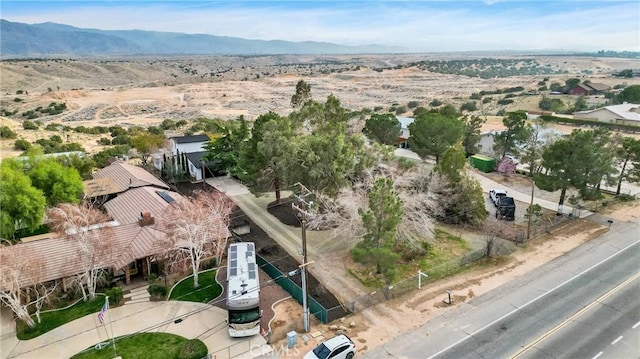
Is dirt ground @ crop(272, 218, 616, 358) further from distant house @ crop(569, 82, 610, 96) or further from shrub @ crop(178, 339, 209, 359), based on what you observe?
distant house @ crop(569, 82, 610, 96)

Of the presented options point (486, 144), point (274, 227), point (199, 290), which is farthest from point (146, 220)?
point (486, 144)

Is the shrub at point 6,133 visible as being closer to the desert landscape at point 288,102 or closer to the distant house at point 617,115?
the desert landscape at point 288,102

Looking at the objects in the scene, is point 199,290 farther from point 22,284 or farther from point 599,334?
point 599,334

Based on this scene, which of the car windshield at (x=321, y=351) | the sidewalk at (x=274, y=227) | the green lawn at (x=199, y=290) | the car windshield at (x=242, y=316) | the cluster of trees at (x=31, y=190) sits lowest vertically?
the sidewalk at (x=274, y=227)

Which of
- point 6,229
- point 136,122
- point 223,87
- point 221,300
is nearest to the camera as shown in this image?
point 221,300

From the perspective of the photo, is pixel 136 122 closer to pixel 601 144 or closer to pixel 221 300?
pixel 221 300

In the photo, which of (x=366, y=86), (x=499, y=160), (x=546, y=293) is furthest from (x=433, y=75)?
(x=546, y=293)

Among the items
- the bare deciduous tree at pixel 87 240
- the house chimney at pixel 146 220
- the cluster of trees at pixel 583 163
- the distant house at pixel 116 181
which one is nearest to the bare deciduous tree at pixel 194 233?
the house chimney at pixel 146 220
